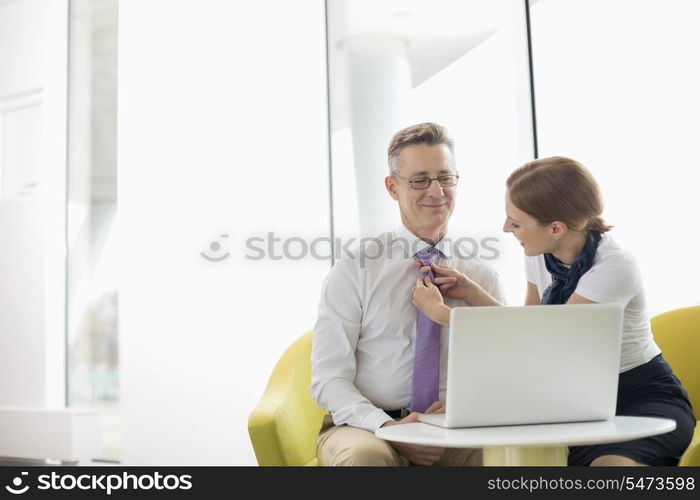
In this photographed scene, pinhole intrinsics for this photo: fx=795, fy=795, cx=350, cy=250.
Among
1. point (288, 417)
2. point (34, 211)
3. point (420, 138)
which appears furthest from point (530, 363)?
point (34, 211)

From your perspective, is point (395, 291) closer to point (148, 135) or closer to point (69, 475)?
point (69, 475)

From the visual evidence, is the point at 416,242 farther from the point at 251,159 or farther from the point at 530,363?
the point at 251,159

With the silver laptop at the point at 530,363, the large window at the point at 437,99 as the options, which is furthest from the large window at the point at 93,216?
the silver laptop at the point at 530,363

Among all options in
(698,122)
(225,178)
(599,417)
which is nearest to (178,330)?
(225,178)

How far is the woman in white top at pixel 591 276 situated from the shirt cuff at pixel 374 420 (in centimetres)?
30

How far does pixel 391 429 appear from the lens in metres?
1.73

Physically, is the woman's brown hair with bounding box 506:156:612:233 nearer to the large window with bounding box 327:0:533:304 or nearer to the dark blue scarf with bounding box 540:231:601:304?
the dark blue scarf with bounding box 540:231:601:304

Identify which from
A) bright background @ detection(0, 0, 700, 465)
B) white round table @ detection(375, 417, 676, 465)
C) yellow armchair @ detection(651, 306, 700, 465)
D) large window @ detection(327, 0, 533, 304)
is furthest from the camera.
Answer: large window @ detection(327, 0, 533, 304)

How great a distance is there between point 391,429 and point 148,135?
3.44m

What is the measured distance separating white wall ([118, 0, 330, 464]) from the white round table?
242 cm

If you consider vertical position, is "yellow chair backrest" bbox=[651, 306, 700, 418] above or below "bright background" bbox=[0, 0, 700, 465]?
below

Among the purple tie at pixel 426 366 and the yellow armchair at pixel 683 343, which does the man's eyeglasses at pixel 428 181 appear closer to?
the purple tie at pixel 426 366

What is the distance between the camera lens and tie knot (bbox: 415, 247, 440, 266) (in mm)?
2353

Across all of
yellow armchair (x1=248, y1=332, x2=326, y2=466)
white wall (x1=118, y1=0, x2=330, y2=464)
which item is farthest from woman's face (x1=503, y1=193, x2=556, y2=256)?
white wall (x1=118, y1=0, x2=330, y2=464)
